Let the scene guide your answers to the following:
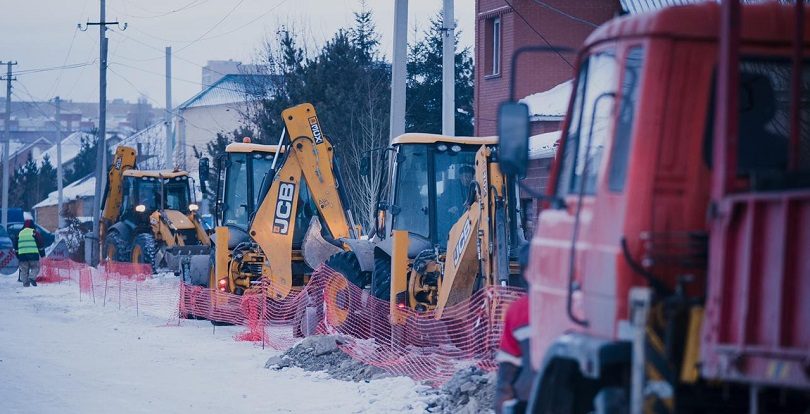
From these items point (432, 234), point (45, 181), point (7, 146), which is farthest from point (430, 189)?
point (45, 181)

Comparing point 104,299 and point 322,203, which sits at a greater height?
point 322,203

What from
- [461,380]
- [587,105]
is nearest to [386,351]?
[461,380]

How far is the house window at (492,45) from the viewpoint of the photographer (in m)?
28.4

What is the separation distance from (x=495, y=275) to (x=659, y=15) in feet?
23.3

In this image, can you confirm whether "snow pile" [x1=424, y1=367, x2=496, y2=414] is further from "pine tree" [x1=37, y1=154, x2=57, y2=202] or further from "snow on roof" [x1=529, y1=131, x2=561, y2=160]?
"pine tree" [x1=37, y1=154, x2=57, y2=202]

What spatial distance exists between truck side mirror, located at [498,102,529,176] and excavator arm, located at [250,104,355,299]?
1138 centimetres

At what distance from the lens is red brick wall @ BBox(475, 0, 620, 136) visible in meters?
27.3

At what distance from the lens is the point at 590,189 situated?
5.82m

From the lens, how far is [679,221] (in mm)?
5363

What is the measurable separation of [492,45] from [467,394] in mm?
19377

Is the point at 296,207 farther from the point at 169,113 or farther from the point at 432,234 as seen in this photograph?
the point at 169,113

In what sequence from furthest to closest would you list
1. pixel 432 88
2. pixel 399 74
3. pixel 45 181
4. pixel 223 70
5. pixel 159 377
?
pixel 223 70, pixel 45 181, pixel 432 88, pixel 399 74, pixel 159 377

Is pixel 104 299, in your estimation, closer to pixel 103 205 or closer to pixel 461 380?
pixel 103 205

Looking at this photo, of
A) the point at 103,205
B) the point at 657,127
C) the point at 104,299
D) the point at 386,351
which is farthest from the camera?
the point at 103,205
